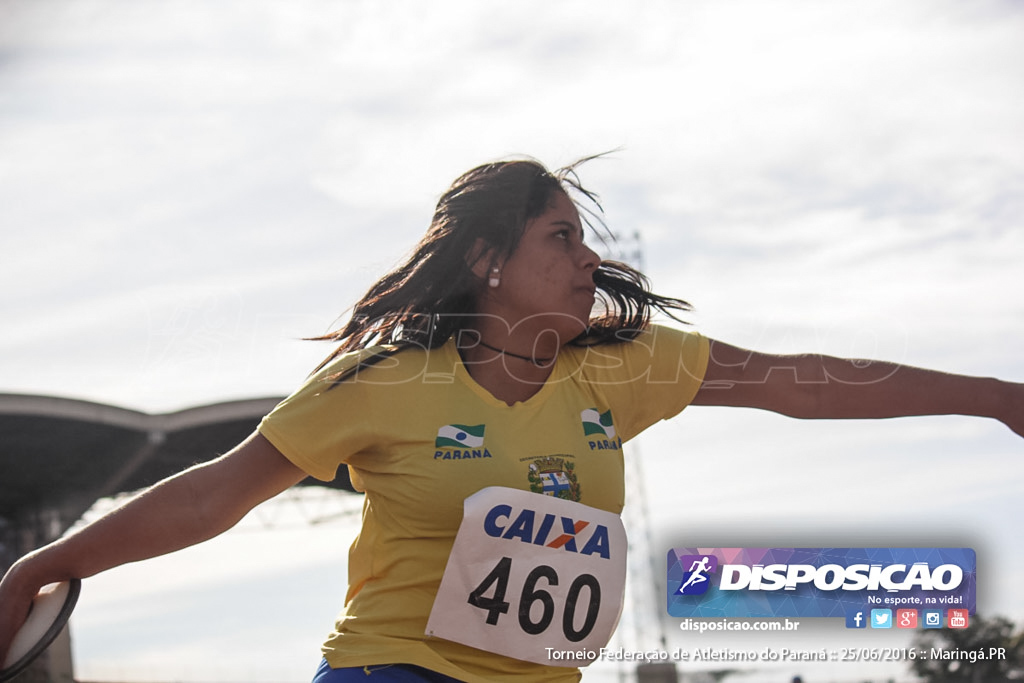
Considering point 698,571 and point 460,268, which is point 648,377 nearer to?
point 460,268

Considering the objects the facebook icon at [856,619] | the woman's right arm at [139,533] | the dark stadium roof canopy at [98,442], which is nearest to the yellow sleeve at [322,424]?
the woman's right arm at [139,533]

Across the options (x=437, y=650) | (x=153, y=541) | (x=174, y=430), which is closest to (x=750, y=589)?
(x=437, y=650)

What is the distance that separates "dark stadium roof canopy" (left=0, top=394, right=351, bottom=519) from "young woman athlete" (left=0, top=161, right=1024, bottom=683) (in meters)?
16.7

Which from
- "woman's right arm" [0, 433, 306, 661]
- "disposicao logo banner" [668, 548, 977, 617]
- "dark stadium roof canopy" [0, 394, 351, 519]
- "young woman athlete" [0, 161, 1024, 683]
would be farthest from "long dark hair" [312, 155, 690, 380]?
"dark stadium roof canopy" [0, 394, 351, 519]

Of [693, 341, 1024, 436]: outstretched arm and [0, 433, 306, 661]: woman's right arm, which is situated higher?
[693, 341, 1024, 436]: outstretched arm

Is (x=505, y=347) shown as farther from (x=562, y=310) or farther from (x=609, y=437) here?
(x=609, y=437)

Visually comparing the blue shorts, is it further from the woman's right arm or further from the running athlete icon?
the running athlete icon

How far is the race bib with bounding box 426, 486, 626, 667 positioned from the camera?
9.92 feet

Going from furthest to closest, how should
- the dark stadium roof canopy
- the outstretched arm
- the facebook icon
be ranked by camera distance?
the dark stadium roof canopy → the facebook icon → the outstretched arm

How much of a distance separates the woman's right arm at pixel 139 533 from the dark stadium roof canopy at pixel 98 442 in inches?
662

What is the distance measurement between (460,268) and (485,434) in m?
0.65

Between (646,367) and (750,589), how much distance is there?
10.0 ft

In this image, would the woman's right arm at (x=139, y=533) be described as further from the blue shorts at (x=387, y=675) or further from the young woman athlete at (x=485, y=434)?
the blue shorts at (x=387, y=675)

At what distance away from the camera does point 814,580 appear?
6016mm
